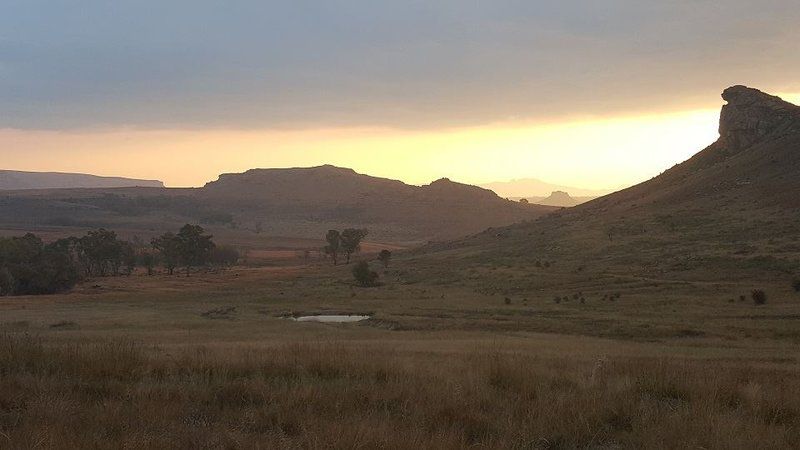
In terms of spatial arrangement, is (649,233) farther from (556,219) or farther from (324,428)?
(324,428)

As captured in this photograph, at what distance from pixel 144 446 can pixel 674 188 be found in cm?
10972

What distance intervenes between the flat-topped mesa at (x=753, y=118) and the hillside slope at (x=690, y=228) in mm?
197

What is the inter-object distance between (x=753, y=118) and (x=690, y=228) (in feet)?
158

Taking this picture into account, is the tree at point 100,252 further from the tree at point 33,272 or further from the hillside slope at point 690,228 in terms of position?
the hillside slope at point 690,228

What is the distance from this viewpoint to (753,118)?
111 metres

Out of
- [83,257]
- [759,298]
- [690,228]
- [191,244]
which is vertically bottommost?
[83,257]

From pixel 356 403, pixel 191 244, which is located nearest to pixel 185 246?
pixel 191 244

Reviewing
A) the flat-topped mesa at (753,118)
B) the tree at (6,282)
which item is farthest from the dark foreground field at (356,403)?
the flat-topped mesa at (753,118)

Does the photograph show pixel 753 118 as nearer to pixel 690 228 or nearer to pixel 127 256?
pixel 690 228

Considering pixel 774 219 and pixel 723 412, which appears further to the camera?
pixel 774 219

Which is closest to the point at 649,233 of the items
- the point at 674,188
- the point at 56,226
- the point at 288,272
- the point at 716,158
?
the point at 674,188

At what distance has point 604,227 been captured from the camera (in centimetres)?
8856

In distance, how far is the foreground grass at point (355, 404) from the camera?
594cm

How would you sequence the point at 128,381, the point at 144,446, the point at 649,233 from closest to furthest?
the point at 144,446
the point at 128,381
the point at 649,233
